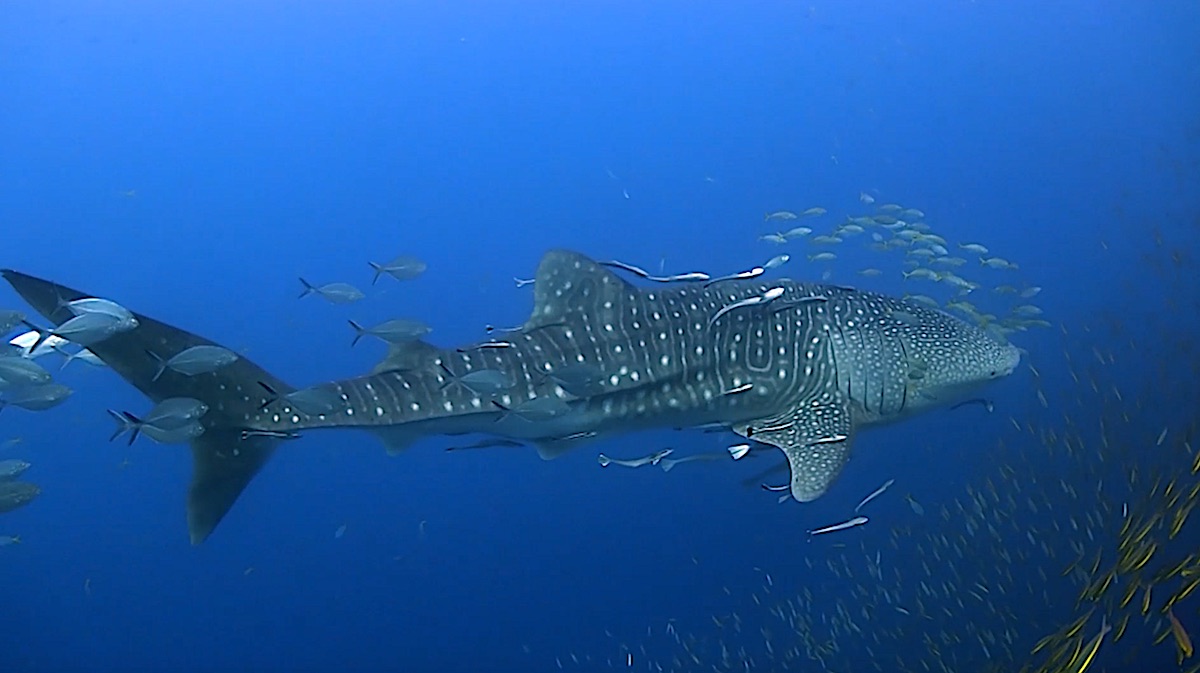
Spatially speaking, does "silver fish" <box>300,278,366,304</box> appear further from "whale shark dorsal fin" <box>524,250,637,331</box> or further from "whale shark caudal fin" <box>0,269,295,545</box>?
"whale shark dorsal fin" <box>524,250,637,331</box>

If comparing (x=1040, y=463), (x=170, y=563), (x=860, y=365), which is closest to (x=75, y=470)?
(x=170, y=563)

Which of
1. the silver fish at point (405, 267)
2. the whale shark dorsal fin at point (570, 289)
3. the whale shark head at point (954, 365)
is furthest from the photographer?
the silver fish at point (405, 267)

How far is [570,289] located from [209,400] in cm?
178

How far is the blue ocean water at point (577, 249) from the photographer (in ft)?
33.5

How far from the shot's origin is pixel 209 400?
13.5 feet

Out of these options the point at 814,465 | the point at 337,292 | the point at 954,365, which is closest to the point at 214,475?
the point at 337,292

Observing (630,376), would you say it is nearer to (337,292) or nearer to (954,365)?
(954,365)

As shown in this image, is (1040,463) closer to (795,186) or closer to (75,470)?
(795,186)

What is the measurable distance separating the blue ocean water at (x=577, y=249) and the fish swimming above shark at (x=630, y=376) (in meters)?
3.54

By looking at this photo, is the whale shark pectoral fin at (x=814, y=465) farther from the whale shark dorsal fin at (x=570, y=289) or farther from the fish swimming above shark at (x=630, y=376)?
the whale shark dorsal fin at (x=570, y=289)

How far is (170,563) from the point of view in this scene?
35.2 ft

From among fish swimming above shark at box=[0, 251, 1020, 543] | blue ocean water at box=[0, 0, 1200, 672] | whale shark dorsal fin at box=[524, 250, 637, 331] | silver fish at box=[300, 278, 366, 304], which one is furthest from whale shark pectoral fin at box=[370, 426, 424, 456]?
blue ocean water at box=[0, 0, 1200, 672]

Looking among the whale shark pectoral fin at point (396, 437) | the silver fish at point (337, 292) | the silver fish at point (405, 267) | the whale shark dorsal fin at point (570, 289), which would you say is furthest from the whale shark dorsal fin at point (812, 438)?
the silver fish at point (337, 292)

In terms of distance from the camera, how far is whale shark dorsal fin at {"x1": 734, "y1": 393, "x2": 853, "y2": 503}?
4594 millimetres
